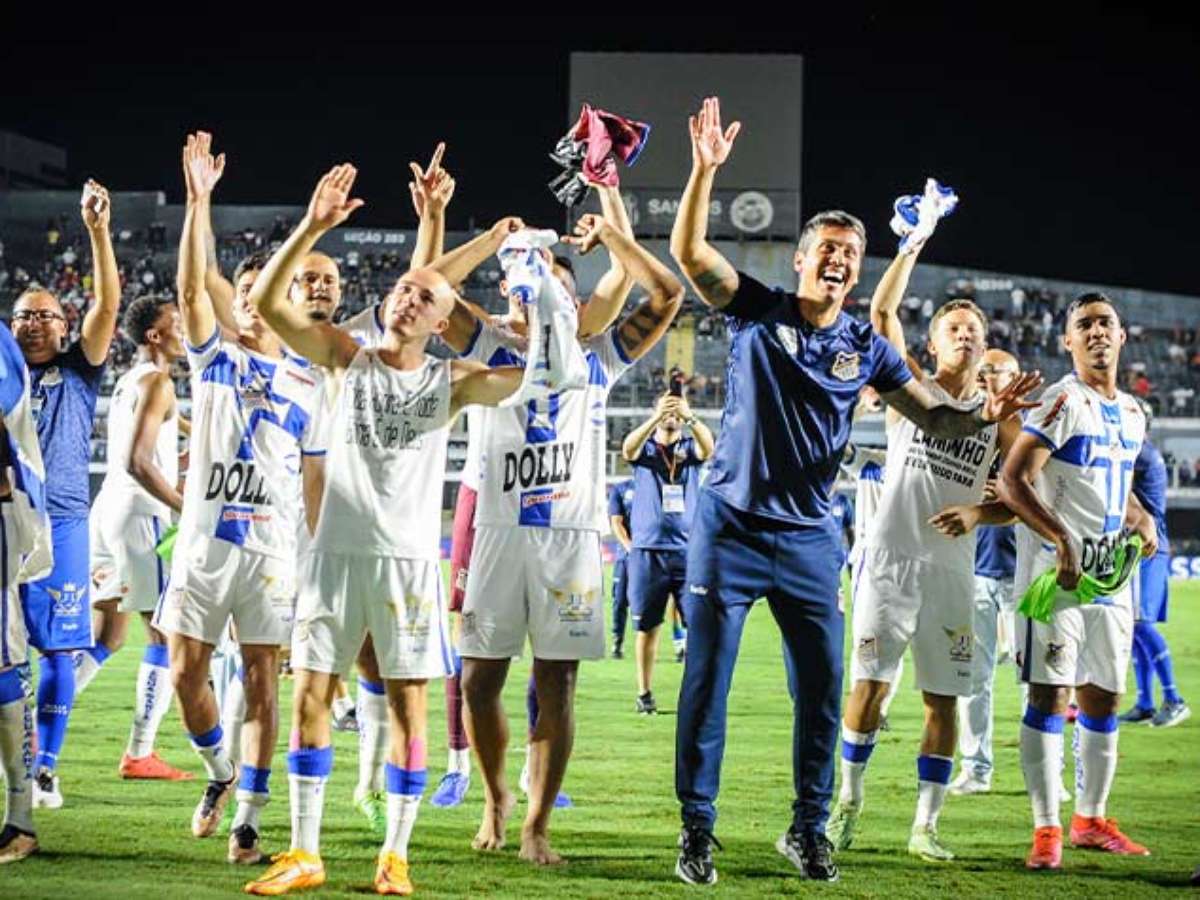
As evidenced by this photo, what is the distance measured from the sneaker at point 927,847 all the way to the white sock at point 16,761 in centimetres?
Result: 372

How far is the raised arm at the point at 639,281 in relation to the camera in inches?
259

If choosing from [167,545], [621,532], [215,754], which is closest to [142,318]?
[167,545]

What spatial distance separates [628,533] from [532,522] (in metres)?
8.09

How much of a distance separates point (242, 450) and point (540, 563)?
1402mm

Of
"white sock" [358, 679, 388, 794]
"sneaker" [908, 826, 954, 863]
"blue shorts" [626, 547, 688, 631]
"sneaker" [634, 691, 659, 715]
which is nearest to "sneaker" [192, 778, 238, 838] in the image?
"white sock" [358, 679, 388, 794]

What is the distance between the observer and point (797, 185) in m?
45.8

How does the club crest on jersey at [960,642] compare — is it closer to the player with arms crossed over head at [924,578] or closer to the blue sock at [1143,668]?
the player with arms crossed over head at [924,578]

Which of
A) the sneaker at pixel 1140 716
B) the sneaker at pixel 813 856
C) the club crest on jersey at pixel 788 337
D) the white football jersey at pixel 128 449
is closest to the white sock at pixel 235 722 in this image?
the white football jersey at pixel 128 449

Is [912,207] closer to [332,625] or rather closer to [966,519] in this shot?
[966,519]

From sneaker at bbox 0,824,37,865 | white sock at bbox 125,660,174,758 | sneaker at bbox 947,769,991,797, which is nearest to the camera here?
sneaker at bbox 0,824,37,865

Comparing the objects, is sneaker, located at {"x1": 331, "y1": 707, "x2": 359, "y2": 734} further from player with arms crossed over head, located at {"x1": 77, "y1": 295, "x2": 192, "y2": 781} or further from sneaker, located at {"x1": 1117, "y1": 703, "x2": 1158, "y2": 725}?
sneaker, located at {"x1": 1117, "y1": 703, "x2": 1158, "y2": 725}

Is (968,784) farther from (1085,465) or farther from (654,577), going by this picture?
(654,577)

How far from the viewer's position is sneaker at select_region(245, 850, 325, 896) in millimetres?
5906

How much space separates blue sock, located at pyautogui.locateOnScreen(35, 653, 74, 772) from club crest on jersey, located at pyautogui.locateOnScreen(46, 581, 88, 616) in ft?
1.57
